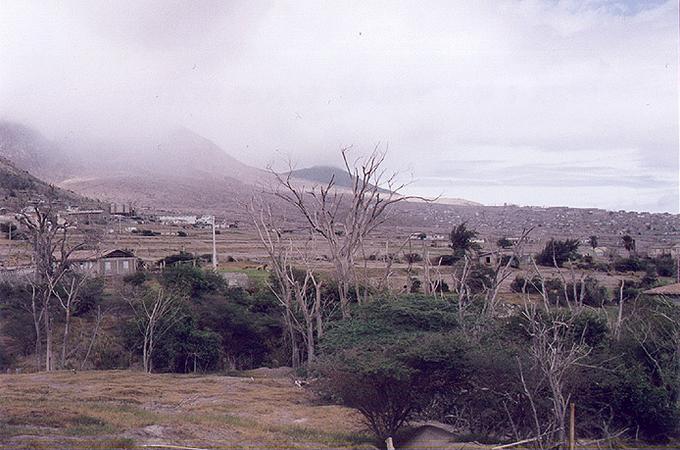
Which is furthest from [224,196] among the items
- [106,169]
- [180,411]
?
[180,411]

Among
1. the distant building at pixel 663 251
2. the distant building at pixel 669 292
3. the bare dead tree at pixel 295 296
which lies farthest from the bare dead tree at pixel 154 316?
the distant building at pixel 663 251

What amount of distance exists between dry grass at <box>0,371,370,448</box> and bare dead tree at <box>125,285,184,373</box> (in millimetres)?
2310

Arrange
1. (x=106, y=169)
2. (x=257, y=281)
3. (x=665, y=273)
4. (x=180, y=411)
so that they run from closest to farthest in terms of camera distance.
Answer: (x=180, y=411), (x=257, y=281), (x=665, y=273), (x=106, y=169)

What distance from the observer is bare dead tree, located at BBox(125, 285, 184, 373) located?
25.8m

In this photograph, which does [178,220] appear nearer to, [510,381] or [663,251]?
[663,251]

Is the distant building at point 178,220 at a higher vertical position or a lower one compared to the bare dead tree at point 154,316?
higher

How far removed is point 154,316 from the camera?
83.6 ft

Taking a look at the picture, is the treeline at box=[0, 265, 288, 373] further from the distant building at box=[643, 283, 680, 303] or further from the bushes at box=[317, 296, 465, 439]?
the distant building at box=[643, 283, 680, 303]

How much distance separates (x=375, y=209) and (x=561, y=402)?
15868 millimetres

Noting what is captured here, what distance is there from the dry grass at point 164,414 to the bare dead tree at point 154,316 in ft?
→ 7.58

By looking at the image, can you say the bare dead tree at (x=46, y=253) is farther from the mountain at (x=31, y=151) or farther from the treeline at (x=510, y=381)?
the mountain at (x=31, y=151)

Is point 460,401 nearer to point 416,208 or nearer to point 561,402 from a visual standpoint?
point 561,402

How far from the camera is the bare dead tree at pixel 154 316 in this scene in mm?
25766

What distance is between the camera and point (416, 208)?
8156cm
